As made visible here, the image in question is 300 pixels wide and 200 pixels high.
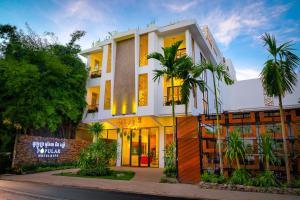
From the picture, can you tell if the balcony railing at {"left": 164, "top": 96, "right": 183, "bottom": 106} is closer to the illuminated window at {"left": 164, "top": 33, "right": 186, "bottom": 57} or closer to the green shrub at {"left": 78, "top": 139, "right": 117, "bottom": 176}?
the illuminated window at {"left": 164, "top": 33, "right": 186, "bottom": 57}

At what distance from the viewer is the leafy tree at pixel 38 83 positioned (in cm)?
1552

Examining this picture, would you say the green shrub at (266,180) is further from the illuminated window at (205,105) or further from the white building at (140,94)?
the illuminated window at (205,105)

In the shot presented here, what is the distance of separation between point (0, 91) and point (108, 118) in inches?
328

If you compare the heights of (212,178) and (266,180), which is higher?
(266,180)

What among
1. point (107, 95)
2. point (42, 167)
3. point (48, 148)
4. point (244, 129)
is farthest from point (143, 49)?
point (42, 167)

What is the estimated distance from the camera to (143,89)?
18.6m

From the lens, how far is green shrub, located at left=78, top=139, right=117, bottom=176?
1398 cm

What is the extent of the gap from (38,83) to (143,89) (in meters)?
8.12

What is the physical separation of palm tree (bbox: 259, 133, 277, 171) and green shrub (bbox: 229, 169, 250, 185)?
0.90 meters

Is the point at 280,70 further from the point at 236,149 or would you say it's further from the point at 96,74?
the point at 96,74

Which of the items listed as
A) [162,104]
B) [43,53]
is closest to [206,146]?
[162,104]

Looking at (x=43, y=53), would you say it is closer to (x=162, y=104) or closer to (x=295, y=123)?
(x=162, y=104)

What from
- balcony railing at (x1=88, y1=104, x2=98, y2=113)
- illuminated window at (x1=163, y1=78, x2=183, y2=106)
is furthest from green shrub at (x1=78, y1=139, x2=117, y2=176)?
balcony railing at (x1=88, y1=104, x2=98, y2=113)

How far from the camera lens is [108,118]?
1952cm
